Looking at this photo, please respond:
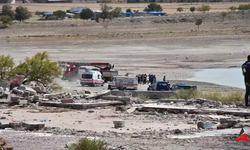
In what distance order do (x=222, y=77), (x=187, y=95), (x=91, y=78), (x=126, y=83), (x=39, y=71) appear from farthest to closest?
(x=222, y=77) → (x=91, y=78) → (x=126, y=83) → (x=39, y=71) → (x=187, y=95)

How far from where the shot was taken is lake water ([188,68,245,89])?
33.5 meters

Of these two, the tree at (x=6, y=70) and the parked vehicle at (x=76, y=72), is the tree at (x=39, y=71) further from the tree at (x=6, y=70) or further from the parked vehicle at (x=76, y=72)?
the parked vehicle at (x=76, y=72)

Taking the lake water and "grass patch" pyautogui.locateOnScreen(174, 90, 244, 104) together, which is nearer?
"grass patch" pyautogui.locateOnScreen(174, 90, 244, 104)

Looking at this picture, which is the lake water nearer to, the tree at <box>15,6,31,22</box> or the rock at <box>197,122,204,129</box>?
A: the rock at <box>197,122,204,129</box>

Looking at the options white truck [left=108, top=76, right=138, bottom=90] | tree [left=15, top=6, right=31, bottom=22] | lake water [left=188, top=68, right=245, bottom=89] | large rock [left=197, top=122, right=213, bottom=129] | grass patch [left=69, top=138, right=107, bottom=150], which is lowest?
lake water [left=188, top=68, right=245, bottom=89]

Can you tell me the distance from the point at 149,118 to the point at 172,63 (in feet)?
95.3

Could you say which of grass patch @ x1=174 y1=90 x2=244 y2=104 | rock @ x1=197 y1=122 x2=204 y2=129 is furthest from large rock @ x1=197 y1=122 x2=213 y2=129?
grass patch @ x1=174 y1=90 x2=244 y2=104

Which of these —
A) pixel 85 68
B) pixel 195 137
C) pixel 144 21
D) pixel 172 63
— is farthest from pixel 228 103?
pixel 144 21

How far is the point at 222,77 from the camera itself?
36.4m

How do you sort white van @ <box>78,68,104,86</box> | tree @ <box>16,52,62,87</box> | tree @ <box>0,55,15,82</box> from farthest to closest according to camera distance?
white van @ <box>78,68,104,86</box>, tree @ <box>16,52,62,87</box>, tree @ <box>0,55,15,82</box>

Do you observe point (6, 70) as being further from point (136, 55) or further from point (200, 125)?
point (136, 55)

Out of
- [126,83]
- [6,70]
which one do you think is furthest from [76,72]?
[6,70]

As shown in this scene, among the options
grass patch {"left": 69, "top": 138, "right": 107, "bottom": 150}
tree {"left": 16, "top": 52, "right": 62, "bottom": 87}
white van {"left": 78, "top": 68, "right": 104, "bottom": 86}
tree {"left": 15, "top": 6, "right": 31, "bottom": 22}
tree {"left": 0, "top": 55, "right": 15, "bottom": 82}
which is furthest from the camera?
tree {"left": 15, "top": 6, "right": 31, "bottom": 22}

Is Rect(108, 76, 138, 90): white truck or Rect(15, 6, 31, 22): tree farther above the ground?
Rect(15, 6, 31, 22): tree
